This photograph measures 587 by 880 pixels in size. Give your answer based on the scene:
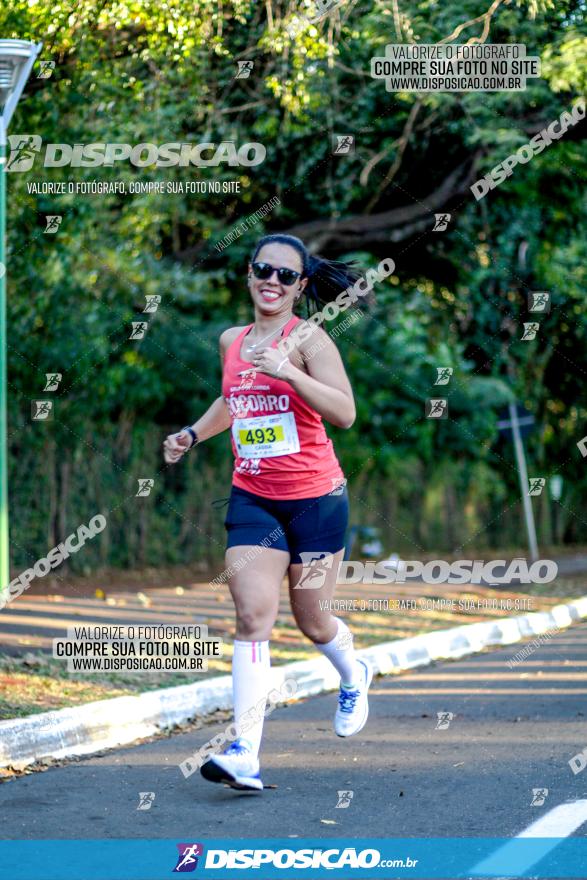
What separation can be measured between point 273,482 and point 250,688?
2.74ft

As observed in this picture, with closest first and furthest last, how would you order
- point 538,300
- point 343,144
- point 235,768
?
point 235,768 < point 343,144 < point 538,300

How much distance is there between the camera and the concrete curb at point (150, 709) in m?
6.62

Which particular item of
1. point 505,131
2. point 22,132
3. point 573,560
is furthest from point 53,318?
point 573,560

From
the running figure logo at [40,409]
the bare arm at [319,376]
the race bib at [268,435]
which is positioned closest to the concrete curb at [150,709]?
the race bib at [268,435]

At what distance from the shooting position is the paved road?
5203 mm

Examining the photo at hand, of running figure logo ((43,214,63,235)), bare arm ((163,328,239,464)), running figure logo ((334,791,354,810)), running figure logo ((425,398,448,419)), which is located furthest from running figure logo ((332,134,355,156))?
running figure logo ((334,791,354,810))

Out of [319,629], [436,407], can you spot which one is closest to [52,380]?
[436,407]

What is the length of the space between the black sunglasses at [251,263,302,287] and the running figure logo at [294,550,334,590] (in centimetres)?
111

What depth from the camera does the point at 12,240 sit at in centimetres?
1348

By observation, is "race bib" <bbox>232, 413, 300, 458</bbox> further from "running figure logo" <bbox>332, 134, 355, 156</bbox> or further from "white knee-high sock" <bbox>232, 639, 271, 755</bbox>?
"running figure logo" <bbox>332, 134, 355, 156</bbox>

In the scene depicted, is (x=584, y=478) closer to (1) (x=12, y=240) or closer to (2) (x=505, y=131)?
(2) (x=505, y=131)

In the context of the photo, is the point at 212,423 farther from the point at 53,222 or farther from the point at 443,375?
the point at 443,375

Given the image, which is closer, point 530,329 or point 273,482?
point 273,482

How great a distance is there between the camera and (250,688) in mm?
5621
